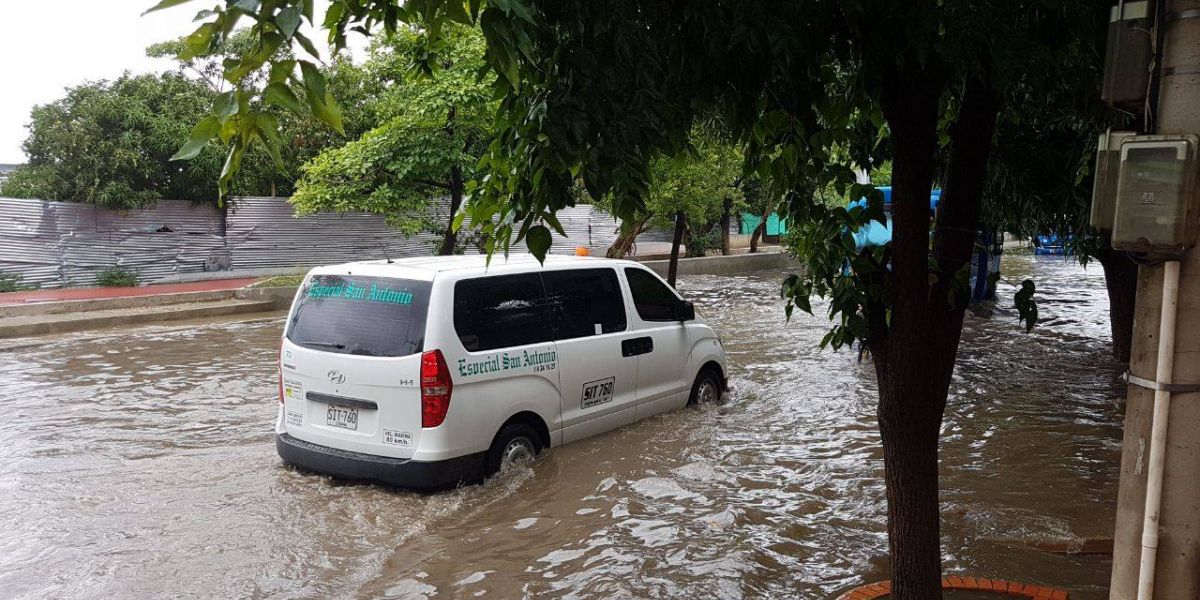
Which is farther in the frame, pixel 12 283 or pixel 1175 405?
pixel 12 283

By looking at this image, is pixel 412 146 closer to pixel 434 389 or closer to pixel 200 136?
pixel 434 389

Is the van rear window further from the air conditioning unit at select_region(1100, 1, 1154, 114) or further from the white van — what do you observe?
the air conditioning unit at select_region(1100, 1, 1154, 114)

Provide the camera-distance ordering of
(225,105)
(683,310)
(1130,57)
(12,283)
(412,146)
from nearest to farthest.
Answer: (225,105)
(1130,57)
(683,310)
(412,146)
(12,283)

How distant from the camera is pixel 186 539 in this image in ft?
20.4

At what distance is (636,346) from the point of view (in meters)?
8.41

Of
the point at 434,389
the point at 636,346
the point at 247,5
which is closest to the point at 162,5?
the point at 247,5

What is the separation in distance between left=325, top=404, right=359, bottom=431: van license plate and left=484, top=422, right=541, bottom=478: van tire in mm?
1015

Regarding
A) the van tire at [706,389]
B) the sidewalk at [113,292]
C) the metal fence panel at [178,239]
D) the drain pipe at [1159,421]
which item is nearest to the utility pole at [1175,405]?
the drain pipe at [1159,421]

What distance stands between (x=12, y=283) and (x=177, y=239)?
12.6 ft

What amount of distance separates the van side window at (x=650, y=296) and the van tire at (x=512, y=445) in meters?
1.74

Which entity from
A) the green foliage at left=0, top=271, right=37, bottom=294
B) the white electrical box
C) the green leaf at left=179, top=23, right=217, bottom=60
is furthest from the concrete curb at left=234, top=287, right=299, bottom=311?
the white electrical box

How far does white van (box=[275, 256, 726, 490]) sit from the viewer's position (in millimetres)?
6652

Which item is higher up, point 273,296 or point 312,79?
point 312,79

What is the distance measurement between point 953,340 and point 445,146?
12.3m
